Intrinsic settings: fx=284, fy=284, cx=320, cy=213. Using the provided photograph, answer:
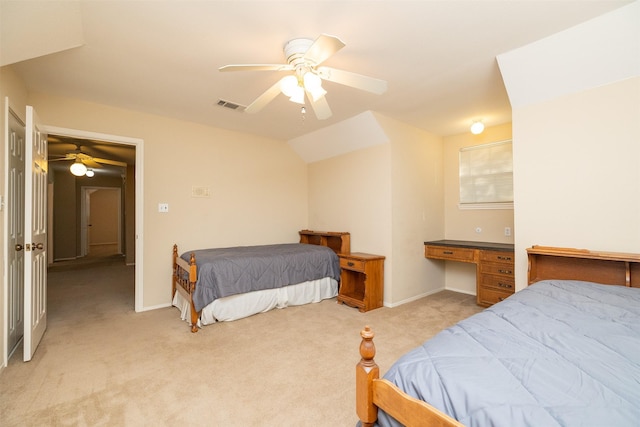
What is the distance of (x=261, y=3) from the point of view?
170 cm

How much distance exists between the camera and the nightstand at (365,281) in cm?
352

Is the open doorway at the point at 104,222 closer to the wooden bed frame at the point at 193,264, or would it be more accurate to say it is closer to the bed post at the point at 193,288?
the wooden bed frame at the point at 193,264

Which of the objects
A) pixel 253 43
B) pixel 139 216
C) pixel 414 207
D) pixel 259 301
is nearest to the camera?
pixel 253 43

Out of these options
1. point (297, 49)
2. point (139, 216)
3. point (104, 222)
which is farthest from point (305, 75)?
point (104, 222)

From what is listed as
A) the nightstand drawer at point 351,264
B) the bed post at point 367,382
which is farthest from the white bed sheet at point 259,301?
the bed post at point 367,382

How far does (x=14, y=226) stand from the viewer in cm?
238

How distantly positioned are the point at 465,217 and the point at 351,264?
6.48 feet

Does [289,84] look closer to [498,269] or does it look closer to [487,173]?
[498,269]

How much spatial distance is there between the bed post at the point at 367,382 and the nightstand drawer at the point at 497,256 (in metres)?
3.05

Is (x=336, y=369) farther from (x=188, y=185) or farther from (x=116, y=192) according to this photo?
(x=116, y=192)

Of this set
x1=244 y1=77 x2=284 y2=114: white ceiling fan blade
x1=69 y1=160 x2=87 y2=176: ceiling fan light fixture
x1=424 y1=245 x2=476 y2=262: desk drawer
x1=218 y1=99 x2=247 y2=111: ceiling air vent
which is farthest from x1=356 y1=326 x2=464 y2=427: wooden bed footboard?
x1=69 y1=160 x2=87 y2=176: ceiling fan light fixture

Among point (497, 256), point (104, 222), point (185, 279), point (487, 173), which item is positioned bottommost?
point (185, 279)

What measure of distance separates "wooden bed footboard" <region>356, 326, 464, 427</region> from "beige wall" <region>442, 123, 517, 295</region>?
364 cm

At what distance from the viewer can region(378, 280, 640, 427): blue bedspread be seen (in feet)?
2.41
